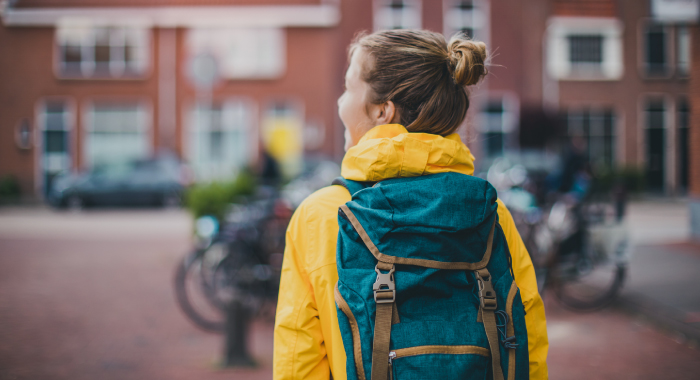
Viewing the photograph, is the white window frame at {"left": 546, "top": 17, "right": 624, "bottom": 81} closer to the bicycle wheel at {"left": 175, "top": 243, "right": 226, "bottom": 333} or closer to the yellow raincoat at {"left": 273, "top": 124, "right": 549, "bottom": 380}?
the bicycle wheel at {"left": 175, "top": 243, "right": 226, "bottom": 333}

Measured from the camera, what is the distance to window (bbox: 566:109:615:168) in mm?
22578

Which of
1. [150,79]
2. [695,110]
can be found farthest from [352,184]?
[150,79]

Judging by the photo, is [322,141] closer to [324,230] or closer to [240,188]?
[240,188]

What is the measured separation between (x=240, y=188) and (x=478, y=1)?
1802cm

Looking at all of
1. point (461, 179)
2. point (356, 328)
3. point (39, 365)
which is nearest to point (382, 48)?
point (461, 179)

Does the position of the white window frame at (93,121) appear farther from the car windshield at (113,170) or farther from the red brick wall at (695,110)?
the red brick wall at (695,110)

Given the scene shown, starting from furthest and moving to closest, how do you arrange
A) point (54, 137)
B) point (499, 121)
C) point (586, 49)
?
point (586, 49) < point (54, 137) < point (499, 121)

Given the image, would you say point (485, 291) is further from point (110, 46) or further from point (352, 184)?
point (110, 46)

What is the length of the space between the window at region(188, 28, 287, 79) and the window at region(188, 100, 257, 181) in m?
1.44

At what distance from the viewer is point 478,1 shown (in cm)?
2211

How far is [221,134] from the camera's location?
22.8 metres

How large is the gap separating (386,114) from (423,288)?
1.53ft

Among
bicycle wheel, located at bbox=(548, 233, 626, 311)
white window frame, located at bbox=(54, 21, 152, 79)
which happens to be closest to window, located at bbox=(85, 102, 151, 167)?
white window frame, located at bbox=(54, 21, 152, 79)

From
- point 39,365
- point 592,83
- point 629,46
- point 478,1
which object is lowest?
point 39,365
